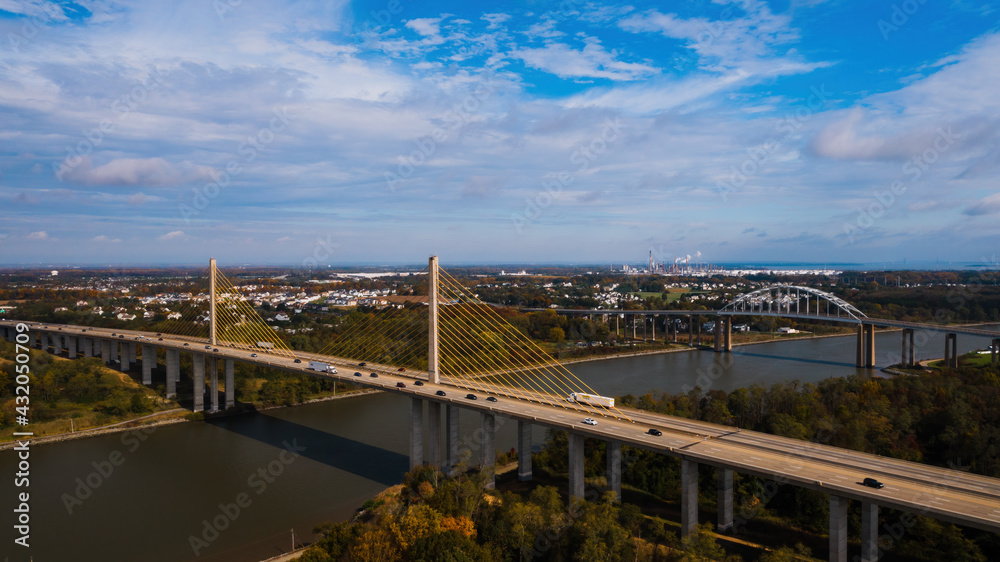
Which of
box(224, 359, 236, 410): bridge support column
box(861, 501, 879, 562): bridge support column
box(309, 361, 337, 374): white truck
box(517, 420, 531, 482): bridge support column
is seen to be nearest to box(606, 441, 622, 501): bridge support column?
box(517, 420, 531, 482): bridge support column

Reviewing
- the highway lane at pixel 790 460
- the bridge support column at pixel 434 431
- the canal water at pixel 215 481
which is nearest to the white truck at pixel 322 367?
the canal water at pixel 215 481

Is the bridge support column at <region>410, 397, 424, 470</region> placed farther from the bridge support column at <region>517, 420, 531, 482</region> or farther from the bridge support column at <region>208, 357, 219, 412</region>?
the bridge support column at <region>208, 357, 219, 412</region>

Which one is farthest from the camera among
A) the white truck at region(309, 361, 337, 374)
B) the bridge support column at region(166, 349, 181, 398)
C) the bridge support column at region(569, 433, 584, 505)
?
the bridge support column at region(166, 349, 181, 398)

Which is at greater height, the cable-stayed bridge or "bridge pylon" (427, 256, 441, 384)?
"bridge pylon" (427, 256, 441, 384)

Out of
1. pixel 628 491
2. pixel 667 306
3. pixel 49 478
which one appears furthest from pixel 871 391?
pixel 667 306

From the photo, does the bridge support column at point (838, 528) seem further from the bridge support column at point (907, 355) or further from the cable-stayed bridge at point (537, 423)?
the bridge support column at point (907, 355)

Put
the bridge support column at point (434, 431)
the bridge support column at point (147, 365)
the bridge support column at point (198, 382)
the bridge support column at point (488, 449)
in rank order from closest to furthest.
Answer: the bridge support column at point (488, 449), the bridge support column at point (434, 431), the bridge support column at point (198, 382), the bridge support column at point (147, 365)
